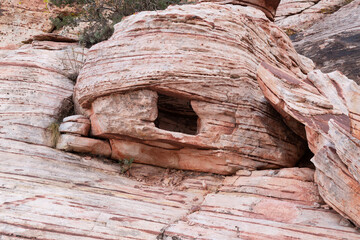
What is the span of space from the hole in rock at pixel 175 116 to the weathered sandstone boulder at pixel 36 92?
2760 mm

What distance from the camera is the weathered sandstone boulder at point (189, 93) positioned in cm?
732

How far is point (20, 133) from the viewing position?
7719mm

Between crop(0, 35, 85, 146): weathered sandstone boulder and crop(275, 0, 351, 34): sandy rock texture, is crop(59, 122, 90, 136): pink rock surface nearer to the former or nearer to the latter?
crop(0, 35, 85, 146): weathered sandstone boulder

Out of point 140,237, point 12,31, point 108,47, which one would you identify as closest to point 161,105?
point 108,47

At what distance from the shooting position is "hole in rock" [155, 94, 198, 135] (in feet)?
28.4

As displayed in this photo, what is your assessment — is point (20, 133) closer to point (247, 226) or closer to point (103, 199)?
point (103, 199)

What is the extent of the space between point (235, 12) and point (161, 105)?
330cm

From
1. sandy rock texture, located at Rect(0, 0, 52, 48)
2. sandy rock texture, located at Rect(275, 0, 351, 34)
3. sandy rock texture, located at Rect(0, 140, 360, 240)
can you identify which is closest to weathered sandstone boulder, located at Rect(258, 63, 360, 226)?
sandy rock texture, located at Rect(0, 140, 360, 240)

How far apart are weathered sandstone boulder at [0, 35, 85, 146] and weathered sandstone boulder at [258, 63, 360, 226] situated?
567 cm

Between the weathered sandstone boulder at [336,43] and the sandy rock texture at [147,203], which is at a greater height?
the weathered sandstone boulder at [336,43]

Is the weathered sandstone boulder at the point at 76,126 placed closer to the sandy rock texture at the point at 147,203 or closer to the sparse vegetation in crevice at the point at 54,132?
the sparse vegetation in crevice at the point at 54,132

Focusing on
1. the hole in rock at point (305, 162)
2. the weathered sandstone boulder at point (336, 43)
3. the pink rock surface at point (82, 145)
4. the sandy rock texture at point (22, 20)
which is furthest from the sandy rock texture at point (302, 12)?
the sandy rock texture at point (22, 20)

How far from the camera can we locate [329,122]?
5238mm

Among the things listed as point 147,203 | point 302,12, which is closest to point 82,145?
point 147,203
